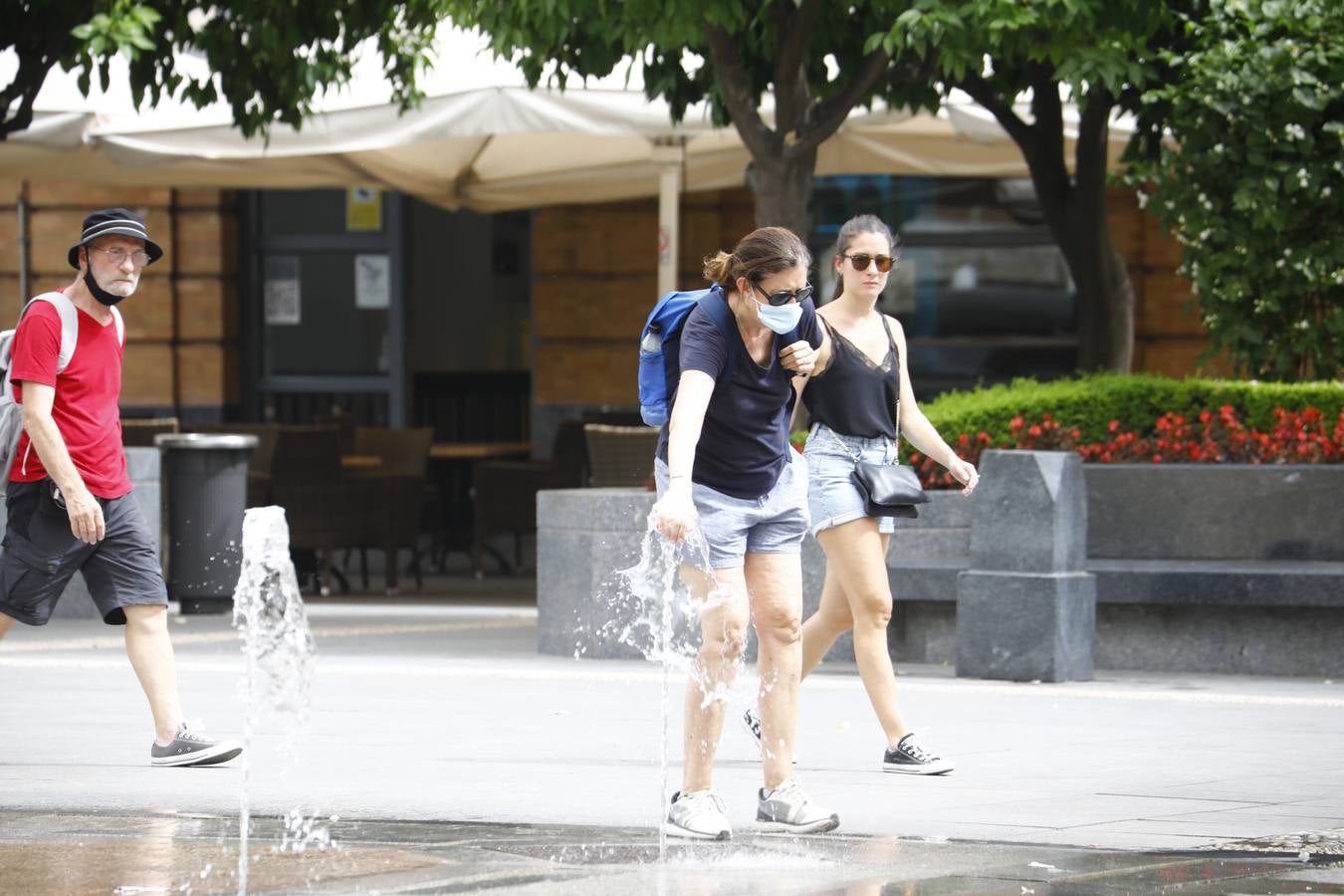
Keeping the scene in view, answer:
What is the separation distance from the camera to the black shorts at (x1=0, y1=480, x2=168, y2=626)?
730 cm

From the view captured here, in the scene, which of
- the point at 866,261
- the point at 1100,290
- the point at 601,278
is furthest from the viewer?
the point at 601,278

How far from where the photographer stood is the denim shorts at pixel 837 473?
7.36 meters

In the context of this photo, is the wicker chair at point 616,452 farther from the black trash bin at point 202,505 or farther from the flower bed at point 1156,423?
the flower bed at point 1156,423

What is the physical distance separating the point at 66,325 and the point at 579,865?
2721mm

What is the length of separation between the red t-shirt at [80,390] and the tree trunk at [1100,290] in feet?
23.8

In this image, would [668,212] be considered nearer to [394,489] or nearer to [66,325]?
[394,489]

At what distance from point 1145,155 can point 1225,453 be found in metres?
2.75

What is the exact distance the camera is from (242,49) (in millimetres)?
13102

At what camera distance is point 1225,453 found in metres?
10.8

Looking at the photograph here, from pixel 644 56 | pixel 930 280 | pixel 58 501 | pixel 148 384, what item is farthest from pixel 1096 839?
pixel 148 384

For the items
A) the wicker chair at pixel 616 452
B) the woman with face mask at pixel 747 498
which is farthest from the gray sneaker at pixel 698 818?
the wicker chair at pixel 616 452

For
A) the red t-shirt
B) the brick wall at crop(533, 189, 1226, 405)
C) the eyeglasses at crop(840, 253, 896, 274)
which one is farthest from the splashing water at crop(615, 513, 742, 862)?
the brick wall at crop(533, 189, 1226, 405)

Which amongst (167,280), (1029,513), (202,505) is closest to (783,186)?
(1029,513)

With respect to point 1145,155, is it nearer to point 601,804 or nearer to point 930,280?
point 930,280
